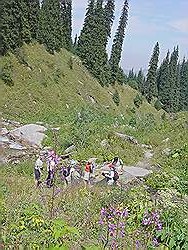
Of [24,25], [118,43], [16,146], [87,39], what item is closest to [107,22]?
[118,43]

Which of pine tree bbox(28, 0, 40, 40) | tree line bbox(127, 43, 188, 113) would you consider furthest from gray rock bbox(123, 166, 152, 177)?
tree line bbox(127, 43, 188, 113)

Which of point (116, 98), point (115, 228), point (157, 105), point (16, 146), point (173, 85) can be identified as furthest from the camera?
point (173, 85)

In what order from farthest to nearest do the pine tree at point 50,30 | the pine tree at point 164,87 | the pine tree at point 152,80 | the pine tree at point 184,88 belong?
the pine tree at point 184,88 → the pine tree at point 164,87 → the pine tree at point 152,80 → the pine tree at point 50,30

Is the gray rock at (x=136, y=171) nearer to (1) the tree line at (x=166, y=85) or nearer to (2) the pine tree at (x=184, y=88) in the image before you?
(1) the tree line at (x=166, y=85)

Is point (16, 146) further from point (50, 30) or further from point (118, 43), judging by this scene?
point (118, 43)

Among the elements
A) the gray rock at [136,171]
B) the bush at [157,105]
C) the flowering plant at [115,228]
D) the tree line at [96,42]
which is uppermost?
the tree line at [96,42]

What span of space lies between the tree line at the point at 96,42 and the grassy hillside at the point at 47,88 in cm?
162

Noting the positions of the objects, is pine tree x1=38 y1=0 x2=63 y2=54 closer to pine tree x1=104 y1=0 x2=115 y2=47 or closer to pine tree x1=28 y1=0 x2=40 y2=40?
pine tree x1=28 y1=0 x2=40 y2=40

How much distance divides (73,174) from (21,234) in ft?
36.3

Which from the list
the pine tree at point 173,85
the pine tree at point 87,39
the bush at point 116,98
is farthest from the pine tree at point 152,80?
the pine tree at point 87,39

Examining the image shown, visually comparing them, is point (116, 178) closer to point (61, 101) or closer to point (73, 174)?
point (73, 174)

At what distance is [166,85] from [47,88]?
154 feet

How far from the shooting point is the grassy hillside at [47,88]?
41625 mm

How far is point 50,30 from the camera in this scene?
58.6 m
